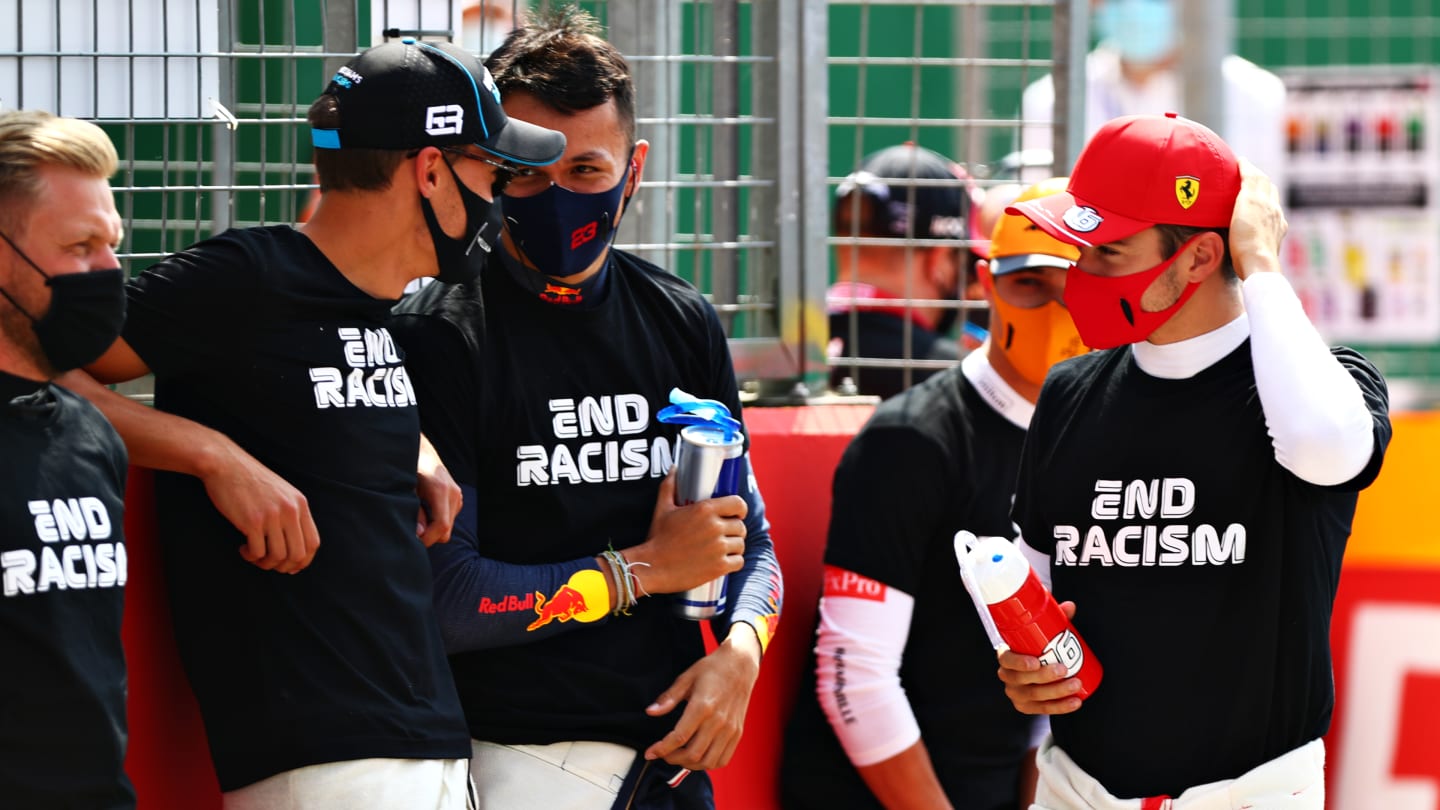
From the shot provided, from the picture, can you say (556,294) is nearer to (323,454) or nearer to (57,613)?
(323,454)

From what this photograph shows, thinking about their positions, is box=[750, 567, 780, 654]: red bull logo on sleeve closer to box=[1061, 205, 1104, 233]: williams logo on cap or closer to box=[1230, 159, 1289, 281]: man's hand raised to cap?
box=[1061, 205, 1104, 233]: williams logo on cap

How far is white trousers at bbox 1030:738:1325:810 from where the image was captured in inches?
139

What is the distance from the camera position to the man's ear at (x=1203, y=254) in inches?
143

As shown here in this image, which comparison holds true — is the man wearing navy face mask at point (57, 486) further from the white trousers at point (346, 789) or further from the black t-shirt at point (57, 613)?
the white trousers at point (346, 789)

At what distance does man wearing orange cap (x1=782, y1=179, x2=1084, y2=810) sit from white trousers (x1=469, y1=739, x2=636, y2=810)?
1.07 metres

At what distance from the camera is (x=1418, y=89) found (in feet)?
30.4

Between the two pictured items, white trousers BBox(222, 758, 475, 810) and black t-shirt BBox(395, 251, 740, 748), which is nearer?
white trousers BBox(222, 758, 475, 810)

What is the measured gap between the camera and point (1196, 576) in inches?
142

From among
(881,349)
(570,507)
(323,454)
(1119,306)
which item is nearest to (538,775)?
(570,507)

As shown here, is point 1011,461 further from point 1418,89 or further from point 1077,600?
point 1418,89

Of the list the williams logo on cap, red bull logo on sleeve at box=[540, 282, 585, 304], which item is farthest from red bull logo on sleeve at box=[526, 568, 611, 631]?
the williams logo on cap

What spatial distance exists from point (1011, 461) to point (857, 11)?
596cm

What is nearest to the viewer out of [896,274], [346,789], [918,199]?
[346,789]

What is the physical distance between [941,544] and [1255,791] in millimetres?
1190
